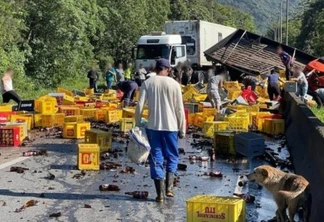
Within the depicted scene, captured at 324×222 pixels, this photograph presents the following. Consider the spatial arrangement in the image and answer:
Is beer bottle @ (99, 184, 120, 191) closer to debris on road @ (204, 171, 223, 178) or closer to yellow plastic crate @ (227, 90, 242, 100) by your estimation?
debris on road @ (204, 171, 223, 178)

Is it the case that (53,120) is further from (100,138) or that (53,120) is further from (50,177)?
(50,177)

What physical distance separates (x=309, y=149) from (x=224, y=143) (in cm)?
400

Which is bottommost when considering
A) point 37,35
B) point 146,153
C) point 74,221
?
point 74,221

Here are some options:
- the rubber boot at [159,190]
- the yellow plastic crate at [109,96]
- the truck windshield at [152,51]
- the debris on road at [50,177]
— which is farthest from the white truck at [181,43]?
the rubber boot at [159,190]

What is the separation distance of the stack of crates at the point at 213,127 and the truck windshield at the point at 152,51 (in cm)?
2603

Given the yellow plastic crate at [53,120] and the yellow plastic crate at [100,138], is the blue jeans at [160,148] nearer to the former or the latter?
the yellow plastic crate at [100,138]

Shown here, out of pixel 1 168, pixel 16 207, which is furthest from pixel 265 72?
pixel 16 207

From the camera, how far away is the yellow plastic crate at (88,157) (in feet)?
42.5

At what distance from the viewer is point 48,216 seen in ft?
31.3

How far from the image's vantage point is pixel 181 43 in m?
47.1

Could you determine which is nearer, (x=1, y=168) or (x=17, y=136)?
(x=1, y=168)

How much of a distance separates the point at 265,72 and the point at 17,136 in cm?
2486

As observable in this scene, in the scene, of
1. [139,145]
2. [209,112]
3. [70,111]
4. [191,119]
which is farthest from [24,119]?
[139,145]

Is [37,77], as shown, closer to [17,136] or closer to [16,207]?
[17,136]
